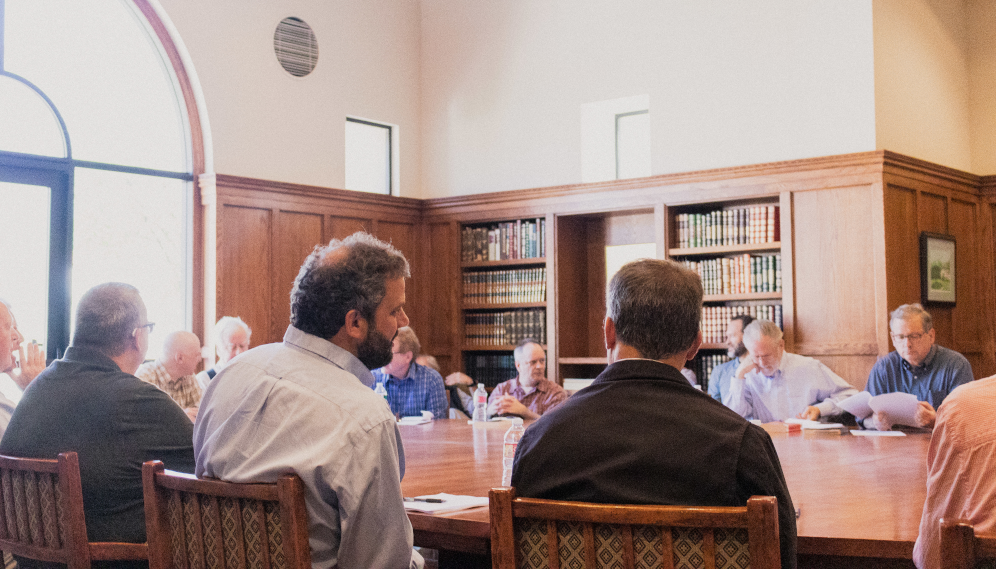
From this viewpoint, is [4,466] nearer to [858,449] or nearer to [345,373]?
[345,373]

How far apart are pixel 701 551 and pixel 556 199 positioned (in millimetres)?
6826

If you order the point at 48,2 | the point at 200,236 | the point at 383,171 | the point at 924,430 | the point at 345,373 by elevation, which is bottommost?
the point at 924,430

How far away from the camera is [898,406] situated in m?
4.85

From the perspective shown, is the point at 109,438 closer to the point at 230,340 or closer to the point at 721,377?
the point at 230,340

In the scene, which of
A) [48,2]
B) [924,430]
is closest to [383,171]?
[48,2]

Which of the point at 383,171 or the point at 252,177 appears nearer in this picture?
the point at 252,177

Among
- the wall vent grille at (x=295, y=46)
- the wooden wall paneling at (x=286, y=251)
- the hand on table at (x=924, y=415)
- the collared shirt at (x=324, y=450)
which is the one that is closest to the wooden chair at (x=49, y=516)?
the collared shirt at (x=324, y=450)

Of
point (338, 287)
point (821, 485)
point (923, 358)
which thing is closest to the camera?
point (338, 287)

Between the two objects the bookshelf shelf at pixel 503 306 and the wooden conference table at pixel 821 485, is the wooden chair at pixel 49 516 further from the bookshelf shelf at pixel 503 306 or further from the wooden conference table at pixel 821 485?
the bookshelf shelf at pixel 503 306

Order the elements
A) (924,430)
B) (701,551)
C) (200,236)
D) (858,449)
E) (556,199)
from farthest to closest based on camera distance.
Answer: (556,199), (200,236), (924,430), (858,449), (701,551)

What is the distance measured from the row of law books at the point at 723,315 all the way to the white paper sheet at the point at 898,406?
2566 mm

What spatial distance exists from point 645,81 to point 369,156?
252 cm

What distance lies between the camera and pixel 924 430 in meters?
5.02

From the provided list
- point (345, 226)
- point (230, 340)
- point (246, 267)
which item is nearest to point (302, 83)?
point (345, 226)
